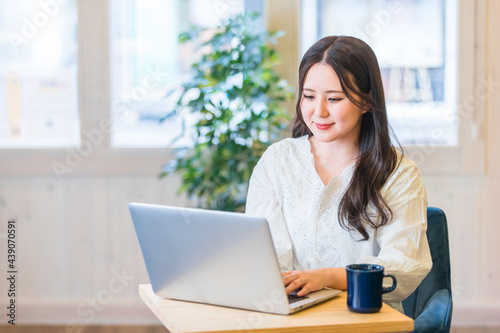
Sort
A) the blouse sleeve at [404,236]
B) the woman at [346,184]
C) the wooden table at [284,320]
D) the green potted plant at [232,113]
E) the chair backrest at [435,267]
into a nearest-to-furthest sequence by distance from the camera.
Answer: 1. the wooden table at [284,320]
2. the blouse sleeve at [404,236]
3. the woman at [346,184]
4. the chair backrest at [435,267]
5. the green potted plant at [232,113]

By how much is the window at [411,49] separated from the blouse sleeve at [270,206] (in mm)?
1529

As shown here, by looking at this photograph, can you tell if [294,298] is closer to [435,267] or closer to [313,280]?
[313,280]

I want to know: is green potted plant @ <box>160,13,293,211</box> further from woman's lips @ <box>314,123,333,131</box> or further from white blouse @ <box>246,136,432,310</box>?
woman's lips @ <box>314,123,333,131</box>

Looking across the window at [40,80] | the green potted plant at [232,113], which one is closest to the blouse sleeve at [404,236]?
the green potted plant at [232,113]

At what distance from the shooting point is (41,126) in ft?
10.8

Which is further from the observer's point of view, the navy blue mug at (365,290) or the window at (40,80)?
the window at (40,80)

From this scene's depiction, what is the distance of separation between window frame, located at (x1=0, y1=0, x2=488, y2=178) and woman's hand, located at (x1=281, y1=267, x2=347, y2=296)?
188 cm

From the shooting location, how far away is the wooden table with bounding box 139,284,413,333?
3.77 ft

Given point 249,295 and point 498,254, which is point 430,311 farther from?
point 498,254

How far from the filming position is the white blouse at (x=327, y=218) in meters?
1.52

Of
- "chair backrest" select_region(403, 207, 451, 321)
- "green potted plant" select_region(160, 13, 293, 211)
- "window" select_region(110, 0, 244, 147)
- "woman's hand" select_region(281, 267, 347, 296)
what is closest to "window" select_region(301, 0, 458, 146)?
"green potted plant" select_region(160, 13, 293, 211)

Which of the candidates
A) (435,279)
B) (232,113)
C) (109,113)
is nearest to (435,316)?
(435,279)

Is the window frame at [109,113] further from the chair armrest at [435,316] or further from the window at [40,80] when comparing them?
the chair armrest at [435,316]

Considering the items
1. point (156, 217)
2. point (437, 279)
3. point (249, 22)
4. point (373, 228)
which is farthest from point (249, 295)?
point (249, 22)
